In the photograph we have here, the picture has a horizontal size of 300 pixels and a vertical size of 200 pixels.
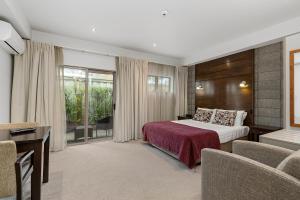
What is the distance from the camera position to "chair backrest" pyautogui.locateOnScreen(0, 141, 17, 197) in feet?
3.93

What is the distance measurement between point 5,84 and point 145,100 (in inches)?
125

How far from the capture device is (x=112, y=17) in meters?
2.82

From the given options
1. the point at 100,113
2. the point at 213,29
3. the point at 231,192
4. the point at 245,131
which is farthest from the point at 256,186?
the point at 100,113

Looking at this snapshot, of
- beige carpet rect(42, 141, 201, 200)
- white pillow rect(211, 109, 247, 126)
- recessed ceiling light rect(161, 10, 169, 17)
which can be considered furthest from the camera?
white pillow rect(211, 109, 247, 126)

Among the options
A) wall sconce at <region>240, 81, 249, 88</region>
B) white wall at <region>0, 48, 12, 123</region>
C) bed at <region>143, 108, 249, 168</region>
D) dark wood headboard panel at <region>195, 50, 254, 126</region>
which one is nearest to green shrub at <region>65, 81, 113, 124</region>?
white wall at <region>0, 48, 12, 123</region>

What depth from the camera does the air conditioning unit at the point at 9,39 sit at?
2303 mm

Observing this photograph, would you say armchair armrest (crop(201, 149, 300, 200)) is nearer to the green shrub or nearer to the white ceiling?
the white ceiling

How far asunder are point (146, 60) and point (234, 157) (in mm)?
4012

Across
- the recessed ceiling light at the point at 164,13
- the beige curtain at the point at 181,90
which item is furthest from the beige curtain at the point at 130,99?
the recessed ceiling light at the point at 164,13

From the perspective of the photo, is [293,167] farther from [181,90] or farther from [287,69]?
[181,90]

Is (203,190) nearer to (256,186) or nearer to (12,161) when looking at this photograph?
(256,186)

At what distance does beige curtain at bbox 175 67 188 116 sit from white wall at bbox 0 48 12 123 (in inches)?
173

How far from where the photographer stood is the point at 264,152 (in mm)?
1570

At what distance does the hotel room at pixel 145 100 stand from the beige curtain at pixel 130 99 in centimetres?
3
